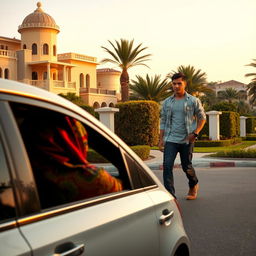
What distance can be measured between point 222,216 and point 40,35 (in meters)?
54.8

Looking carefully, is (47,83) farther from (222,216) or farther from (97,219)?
(97,219)

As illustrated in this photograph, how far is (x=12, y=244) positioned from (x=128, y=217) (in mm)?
907

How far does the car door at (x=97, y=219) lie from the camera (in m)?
1.95

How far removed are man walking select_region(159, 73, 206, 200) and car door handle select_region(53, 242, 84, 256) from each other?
585cm

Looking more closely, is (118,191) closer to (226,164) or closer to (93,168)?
(93,168)

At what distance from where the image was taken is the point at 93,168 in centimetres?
260

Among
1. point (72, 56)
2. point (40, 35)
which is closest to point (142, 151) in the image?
point (40, 35)

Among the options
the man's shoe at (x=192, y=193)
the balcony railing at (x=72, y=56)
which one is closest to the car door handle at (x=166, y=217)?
the man's shoe at (x=192, y=193)

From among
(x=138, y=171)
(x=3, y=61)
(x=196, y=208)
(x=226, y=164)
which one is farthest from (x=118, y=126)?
(x=3, y=61)

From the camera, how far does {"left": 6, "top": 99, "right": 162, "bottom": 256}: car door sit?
1.95 meters

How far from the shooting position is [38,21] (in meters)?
60.6

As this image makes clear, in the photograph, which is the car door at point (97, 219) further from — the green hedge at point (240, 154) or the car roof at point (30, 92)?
the green hedge at point (240, 154)

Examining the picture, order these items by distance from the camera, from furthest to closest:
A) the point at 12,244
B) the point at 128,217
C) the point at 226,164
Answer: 1. the point at 226,164
2. the point at 128,217
3. the point at 12,244

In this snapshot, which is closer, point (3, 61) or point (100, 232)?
point (100, 232)
